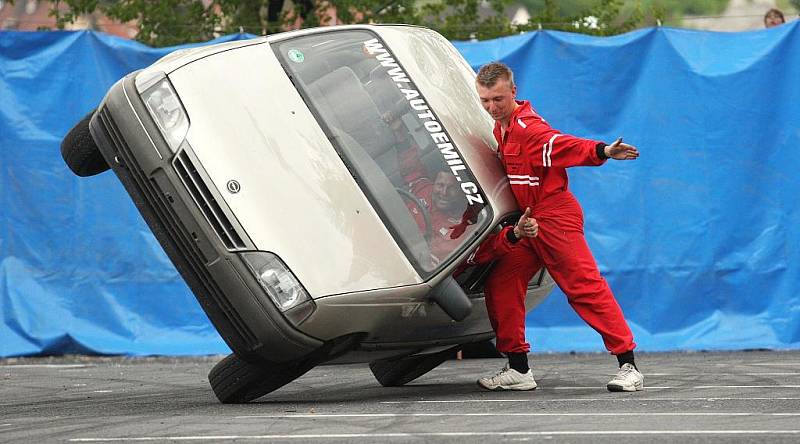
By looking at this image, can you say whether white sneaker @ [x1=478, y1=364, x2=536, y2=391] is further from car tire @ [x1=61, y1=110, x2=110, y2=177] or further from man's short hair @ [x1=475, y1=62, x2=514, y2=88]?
car tire @ [x1=61, y1=110, x2=110, y2=177]

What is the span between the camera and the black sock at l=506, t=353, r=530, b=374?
8453mm

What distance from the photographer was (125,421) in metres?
7.20

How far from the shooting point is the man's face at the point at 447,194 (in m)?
7.80

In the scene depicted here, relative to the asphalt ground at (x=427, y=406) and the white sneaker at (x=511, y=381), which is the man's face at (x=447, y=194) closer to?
the asphalt ground at (x=427, y=406)

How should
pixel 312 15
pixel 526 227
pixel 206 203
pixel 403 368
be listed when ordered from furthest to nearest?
pixel 312 15 < pixel 403 368 < pixel 526 227 < pixel 206 203

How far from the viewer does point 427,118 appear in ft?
26.2

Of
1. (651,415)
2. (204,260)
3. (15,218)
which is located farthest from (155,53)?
(651,415)

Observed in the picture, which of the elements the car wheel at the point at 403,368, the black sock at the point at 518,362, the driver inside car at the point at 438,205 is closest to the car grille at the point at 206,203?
the driver inside car at the point at 438,205

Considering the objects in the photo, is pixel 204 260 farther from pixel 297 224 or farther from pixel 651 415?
pixel 651 415

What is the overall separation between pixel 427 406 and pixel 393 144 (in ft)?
4.45

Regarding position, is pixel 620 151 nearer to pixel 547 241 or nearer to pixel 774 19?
pixel 547 241

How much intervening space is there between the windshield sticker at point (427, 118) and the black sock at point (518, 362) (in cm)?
103

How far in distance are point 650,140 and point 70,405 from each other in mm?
5589

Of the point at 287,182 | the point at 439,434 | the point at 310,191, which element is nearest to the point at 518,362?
the point at 310,191
